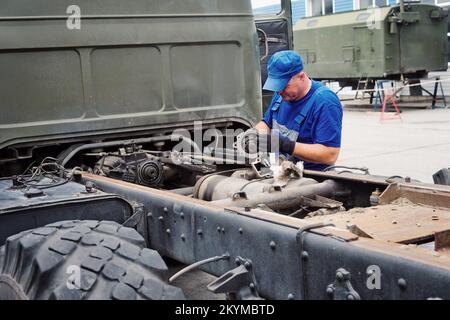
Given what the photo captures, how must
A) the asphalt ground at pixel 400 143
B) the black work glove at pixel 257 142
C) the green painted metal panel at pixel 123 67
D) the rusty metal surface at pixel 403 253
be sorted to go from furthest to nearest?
the asphalt ground at pixel 400 143 → the green painted metal panel at pixel 123 67 → the black work glove at pixel 257 142 → the rusty metal surface at pixel 403 253

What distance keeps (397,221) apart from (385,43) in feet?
53.4

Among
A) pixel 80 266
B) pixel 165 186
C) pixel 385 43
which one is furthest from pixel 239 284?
pixel 385 43

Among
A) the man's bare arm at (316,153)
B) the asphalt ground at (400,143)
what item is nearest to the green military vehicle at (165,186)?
the man's bare arm at (316,153)

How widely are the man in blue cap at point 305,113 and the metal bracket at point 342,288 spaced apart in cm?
203

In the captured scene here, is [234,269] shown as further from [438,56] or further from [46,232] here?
[438,56]

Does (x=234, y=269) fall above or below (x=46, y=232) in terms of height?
below

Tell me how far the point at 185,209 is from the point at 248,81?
2151mm

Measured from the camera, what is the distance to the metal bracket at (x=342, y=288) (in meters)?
2.11

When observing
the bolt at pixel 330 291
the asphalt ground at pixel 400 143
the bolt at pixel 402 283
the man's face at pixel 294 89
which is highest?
the man's face at pixel 294 89

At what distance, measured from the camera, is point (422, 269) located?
1.93 metres

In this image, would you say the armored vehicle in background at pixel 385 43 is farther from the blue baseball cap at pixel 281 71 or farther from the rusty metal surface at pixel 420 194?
the rusty metal surface at pixel 420 194
